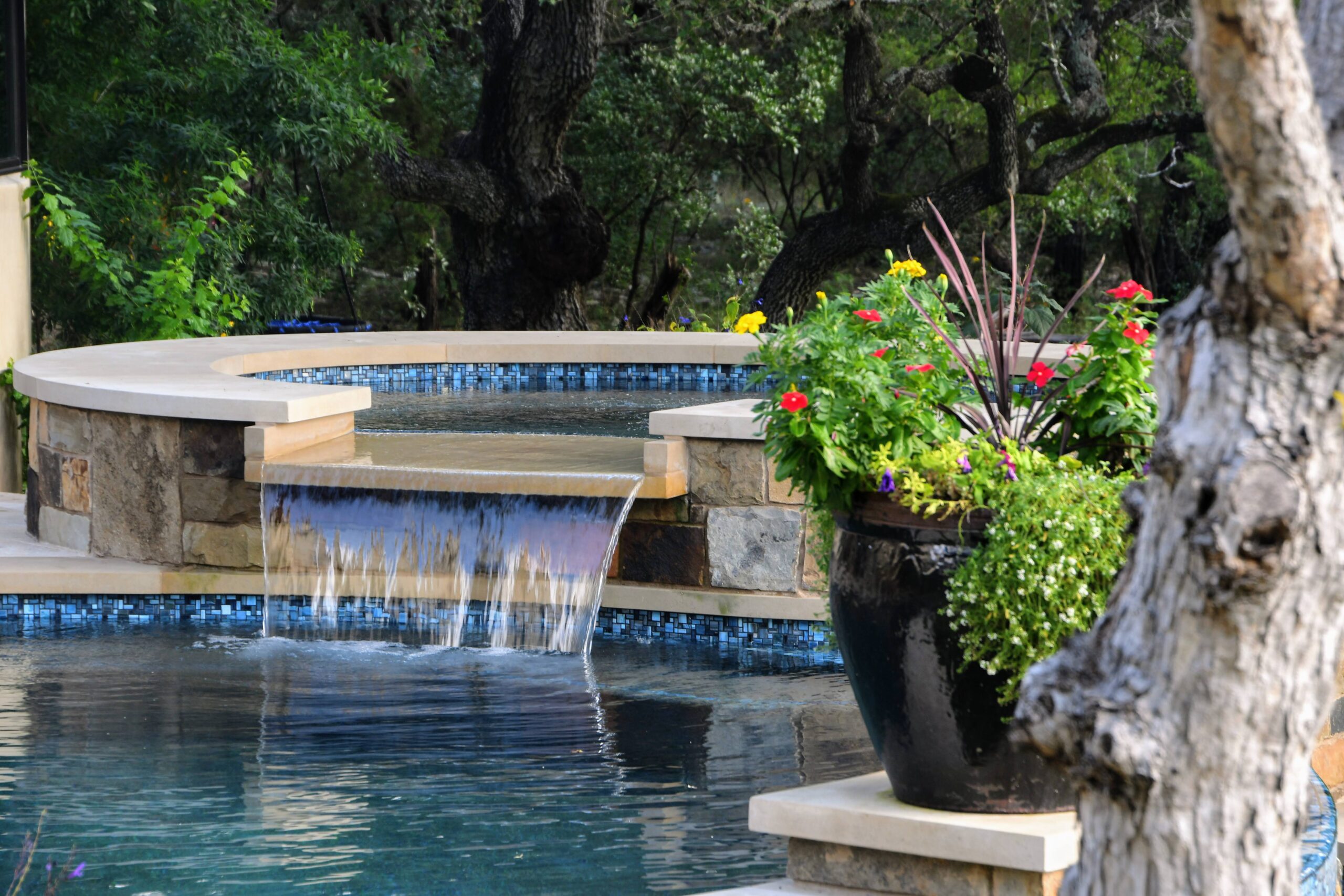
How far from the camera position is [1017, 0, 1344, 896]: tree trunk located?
1.45 metres

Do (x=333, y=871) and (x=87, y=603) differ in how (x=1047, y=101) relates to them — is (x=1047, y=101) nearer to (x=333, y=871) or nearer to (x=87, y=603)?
(x=87, y=603)

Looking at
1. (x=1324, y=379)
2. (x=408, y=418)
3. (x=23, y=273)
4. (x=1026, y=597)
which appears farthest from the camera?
(x=23, y=273)

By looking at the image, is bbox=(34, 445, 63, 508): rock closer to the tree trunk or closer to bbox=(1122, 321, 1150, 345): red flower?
bbox=(1122, 321, 1150, 345): red flower

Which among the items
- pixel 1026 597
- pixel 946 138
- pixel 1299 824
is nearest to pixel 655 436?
pixel 1026 597

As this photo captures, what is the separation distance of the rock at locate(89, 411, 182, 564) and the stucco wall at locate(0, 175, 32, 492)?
2.76 metres

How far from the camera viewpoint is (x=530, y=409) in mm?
8258

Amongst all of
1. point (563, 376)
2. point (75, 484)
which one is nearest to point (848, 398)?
point (75, 484)

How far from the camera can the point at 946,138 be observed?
19.5 meters

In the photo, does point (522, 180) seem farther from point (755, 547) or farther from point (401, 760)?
point (401, 760)

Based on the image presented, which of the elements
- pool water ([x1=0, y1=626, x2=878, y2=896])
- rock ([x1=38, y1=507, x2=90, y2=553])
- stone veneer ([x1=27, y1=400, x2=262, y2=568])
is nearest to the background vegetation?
rock ([x1=38, y1=507, x2=90, y2=553])

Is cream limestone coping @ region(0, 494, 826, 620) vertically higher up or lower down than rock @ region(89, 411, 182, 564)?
lower down

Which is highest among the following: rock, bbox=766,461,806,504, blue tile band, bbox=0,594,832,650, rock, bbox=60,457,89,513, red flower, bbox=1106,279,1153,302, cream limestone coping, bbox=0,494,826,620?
red flower, bbox=1106,279,1153,302

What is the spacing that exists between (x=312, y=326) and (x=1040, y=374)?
9781 mm

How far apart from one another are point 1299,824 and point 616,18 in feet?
49.9
